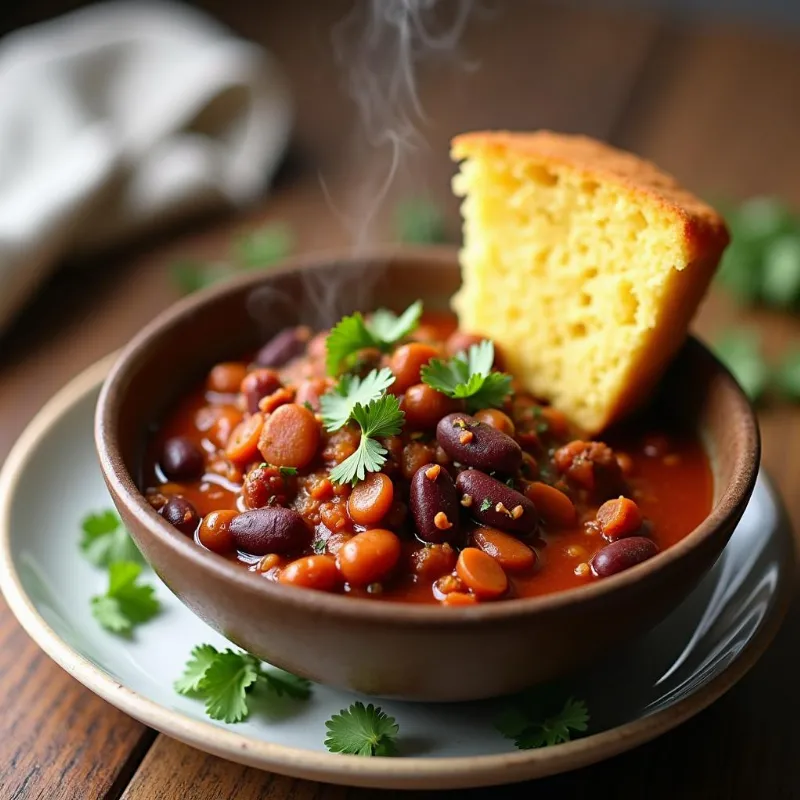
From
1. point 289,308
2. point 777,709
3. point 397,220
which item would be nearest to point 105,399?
point 289,308

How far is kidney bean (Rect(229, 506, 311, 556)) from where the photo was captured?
222 cm

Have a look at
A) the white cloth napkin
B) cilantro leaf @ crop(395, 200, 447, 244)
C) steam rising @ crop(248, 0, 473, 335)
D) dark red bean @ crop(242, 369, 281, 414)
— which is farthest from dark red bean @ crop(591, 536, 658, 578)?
the white cloth napkin

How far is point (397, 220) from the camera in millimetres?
4238

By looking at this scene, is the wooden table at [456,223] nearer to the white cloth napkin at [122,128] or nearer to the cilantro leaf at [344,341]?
the white cloth napkin at [122,128]

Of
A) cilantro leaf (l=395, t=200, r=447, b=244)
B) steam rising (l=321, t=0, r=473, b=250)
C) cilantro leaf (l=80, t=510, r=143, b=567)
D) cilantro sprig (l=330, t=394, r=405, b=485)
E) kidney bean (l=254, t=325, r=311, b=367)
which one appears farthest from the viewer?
cilantro leaf (l=395, t=200, r=447, b=244)

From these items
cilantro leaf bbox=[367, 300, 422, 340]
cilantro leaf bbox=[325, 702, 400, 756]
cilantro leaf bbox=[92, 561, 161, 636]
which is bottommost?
cilantro leaf bbox=[92, 561, 161, 636]

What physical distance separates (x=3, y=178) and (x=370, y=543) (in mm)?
2549

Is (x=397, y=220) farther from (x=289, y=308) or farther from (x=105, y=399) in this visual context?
(x=105, y=399)

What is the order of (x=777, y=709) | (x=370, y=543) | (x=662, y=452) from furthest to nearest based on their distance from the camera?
(x=662, y=452) < (x=777, y=709) < (x=370, y=543)

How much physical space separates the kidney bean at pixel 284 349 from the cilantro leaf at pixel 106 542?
0.57 m

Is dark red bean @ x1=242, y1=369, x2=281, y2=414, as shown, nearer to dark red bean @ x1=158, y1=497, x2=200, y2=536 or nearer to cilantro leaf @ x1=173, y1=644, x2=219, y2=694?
dark red bean @ x1=158, y1=497, x2=200, y2=536

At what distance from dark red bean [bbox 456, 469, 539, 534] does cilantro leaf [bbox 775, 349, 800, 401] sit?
153 centimetres

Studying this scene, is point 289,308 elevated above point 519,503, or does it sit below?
below

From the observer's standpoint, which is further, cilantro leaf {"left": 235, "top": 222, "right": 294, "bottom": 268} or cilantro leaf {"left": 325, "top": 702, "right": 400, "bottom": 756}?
cilantro leaf {"left": 235, "top": 222, "right": 294, "bottom": 268}
